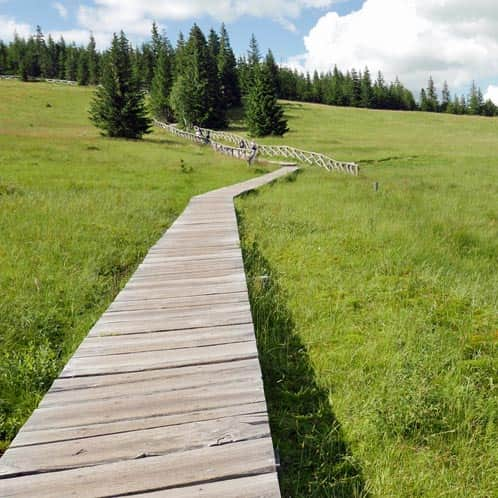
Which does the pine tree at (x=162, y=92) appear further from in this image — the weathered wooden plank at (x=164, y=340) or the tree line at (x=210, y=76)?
the weathered wooden plank at (x=164, y=340)

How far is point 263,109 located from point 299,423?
1657 inches

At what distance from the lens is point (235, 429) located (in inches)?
86.8

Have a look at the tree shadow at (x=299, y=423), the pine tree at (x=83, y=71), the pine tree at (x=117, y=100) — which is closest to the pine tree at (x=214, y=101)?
the pine tree at (x=117, y=100)

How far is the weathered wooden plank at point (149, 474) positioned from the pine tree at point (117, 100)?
36.2 m

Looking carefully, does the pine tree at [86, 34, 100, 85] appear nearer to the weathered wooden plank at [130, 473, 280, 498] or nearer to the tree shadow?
the tree shadow

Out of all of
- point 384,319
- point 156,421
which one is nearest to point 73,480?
point 156,421

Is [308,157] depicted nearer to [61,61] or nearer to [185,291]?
[185,291]

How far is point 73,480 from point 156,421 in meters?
0.53

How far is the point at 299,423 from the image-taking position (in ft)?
9.73

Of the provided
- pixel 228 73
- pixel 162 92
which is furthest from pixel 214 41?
pixel 162 92

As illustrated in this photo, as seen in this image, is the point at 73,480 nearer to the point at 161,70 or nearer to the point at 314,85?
the point at 161,70

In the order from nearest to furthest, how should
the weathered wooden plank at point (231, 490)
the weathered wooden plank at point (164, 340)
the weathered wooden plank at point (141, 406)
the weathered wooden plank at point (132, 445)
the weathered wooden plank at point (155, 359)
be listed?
1. the weathered wooden plank at point (231, 490)
2. the weathered wooden plank at point (132, 445)
3. the weathered wooden plank at point (141, 406)
4. the weathered wooden plank at point (155, 359)
5. the weathered wooden plank at point (164, 340)

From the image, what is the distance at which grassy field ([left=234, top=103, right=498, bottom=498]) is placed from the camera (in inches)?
101

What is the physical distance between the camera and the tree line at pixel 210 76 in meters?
50.3
